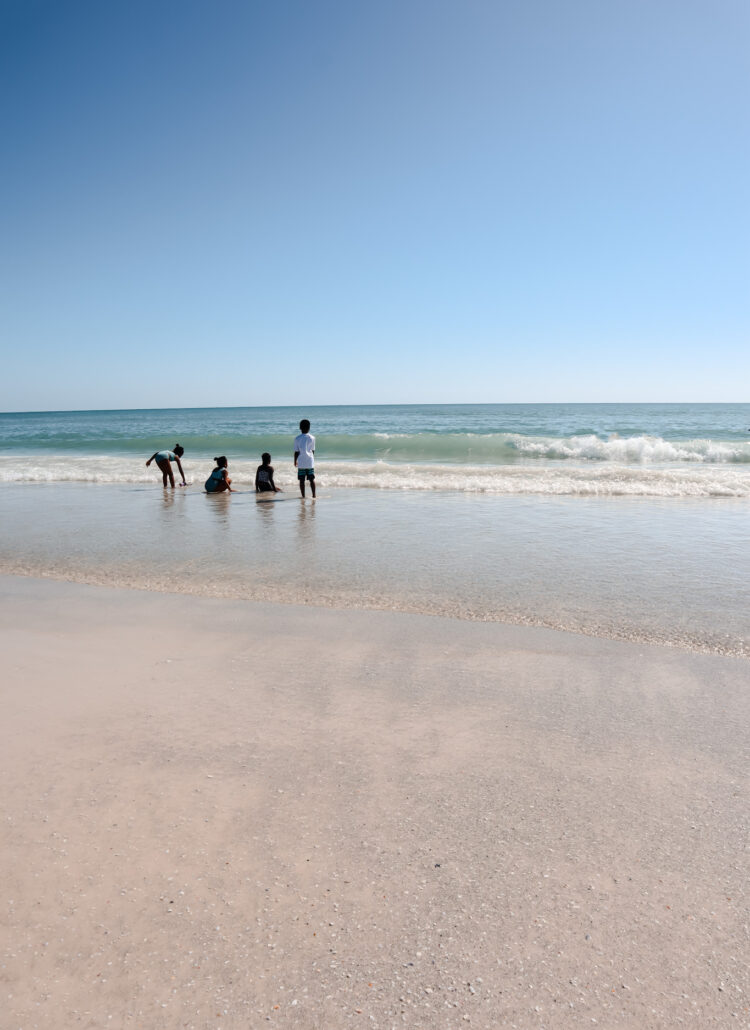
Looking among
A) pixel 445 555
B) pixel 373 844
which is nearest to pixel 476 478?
pixel 445 555

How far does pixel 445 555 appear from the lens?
8.05 m

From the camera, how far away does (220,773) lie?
9.81 ft

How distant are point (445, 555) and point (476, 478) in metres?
9.92

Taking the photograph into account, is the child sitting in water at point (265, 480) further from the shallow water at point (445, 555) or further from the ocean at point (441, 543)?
the shallow water at point (445, 555)

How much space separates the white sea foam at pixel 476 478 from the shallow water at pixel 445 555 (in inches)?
64.2

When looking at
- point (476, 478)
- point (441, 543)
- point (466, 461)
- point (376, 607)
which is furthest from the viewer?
point (466, 461)

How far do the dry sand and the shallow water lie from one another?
1.33m

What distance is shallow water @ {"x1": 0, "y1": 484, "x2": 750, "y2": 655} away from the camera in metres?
Result: 5.83

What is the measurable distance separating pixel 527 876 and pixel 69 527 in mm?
9709

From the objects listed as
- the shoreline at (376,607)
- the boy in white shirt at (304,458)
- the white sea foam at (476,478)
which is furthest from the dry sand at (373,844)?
the white sea foam at (476,478)

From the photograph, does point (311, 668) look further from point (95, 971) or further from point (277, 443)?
point (277, 443)

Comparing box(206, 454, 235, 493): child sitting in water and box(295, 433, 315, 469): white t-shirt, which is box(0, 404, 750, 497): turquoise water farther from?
box(206, 454, 235, 493): child sitting in water

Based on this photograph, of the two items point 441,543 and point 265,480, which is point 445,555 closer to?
point 441,543

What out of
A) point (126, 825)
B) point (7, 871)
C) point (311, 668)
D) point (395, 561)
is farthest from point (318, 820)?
point (395, 561)
